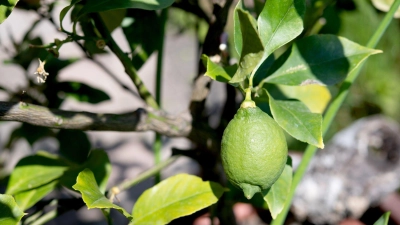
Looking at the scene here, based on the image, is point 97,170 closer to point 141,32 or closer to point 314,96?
point 141,32

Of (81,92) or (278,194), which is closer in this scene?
(278,194)

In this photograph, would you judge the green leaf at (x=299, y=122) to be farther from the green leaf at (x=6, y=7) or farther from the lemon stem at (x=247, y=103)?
the green leaf at (x=6, y=7)

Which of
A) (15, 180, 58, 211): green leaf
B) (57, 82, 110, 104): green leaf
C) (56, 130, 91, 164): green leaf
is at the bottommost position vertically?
(56, 130, 91, 164): green leaf

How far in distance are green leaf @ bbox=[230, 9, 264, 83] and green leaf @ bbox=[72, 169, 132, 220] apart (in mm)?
174

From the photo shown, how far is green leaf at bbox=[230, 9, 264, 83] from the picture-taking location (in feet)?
1.01

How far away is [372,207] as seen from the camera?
1.39 meters

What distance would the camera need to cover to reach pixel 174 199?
49 cm

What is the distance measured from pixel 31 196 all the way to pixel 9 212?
0.46 feet

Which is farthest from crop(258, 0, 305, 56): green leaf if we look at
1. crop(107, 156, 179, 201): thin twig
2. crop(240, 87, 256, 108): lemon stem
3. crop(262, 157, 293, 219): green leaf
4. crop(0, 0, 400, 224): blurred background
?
crop(0, 0, 400, 224): blurred background

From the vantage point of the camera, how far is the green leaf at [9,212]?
399 millimetres

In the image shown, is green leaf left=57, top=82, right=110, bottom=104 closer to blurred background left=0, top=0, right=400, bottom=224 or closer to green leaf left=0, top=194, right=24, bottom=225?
green leaf left=0, top=194, right=24, bottom=225

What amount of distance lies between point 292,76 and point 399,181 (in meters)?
1.09

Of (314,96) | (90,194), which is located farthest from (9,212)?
(314,96)

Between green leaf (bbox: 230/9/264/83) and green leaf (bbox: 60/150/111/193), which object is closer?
green leaf (bbox: 230/9/264/83)
